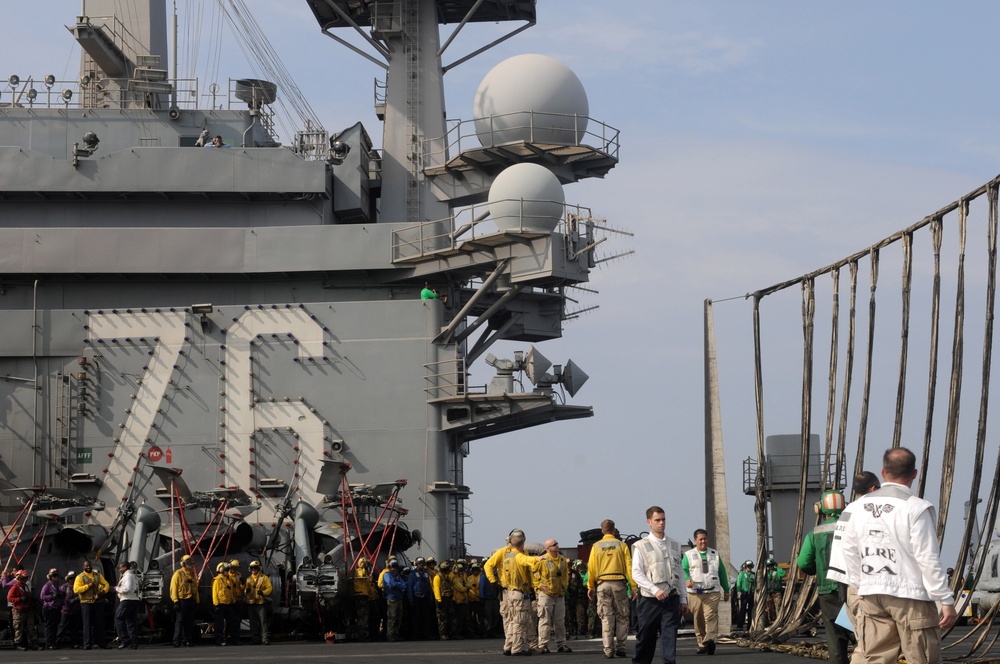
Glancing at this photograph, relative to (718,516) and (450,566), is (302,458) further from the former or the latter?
(718,516)

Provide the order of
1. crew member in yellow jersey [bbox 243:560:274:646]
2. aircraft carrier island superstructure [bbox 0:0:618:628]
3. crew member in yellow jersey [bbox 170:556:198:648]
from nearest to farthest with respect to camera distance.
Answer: crew member in yellow jersey [bbox 170:556:198:648]
crew member in yellow jersey [bbox 243:560:274:646]
aircraft carrier island superstructure [bbox 0:0:618:628]

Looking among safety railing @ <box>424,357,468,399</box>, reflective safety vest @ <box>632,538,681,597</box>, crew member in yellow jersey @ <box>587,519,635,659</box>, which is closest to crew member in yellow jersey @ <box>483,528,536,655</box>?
crew member in yellow jersey @ <box>587,519,635,659</box>

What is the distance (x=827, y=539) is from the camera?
11.0m

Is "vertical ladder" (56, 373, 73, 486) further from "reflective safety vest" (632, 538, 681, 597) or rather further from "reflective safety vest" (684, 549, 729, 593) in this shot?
"reflective safety vest" (632, 538, 681, 597)

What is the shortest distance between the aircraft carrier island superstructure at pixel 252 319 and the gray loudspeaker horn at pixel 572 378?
6 centimetres

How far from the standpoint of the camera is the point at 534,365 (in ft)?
89.9

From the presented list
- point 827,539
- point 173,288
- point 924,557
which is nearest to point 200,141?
point 173,288

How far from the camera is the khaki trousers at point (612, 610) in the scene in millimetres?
15383

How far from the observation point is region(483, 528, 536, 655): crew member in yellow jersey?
1662cm

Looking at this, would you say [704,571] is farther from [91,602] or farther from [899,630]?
Result: [91,602]

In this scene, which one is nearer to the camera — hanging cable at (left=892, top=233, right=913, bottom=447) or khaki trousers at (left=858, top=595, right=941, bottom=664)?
khaki trousers at (left=858, top=595, right=941, bottom=664)

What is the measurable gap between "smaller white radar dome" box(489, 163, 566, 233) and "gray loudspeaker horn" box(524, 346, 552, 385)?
256 cm

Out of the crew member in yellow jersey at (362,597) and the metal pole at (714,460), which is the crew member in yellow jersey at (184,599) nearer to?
the crew member in yellow jersey at (362,597)

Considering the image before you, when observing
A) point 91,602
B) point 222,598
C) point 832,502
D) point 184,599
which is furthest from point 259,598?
point 832,502
